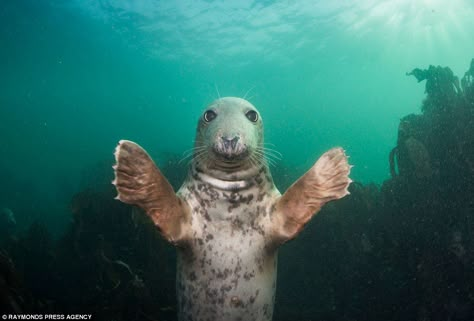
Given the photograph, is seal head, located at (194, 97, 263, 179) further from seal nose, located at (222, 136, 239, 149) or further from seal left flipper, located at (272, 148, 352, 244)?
seal left flipper, located at (272, 148, 352, 244)

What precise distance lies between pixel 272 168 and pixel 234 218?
744 cm

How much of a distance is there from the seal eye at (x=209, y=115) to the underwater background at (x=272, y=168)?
0.86 meters

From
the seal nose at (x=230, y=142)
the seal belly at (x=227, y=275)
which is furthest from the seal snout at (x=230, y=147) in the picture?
the seal belly at (x=227, y=275)

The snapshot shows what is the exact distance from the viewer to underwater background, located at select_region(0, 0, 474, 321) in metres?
5.02

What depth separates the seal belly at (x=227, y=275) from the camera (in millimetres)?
2662

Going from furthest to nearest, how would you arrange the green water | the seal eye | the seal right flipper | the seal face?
the green water, the seal eye, the seal face, the seal right flipper

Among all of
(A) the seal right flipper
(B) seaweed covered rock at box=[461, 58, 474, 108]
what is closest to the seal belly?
(A) the seal right flipper

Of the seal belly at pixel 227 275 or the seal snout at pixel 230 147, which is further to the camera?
the seal belly at pixel 227 275

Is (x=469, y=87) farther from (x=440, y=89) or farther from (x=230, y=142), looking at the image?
(x=230, y=142)

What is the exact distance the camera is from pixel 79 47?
101 ft

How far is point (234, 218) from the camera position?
2695mm

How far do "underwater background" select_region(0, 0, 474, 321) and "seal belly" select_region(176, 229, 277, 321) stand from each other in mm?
1754

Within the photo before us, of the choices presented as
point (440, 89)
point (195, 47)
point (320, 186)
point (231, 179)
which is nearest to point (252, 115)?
point (231, 179)

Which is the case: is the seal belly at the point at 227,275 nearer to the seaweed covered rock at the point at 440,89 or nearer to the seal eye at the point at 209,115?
the seal eye at the point at 209,115
